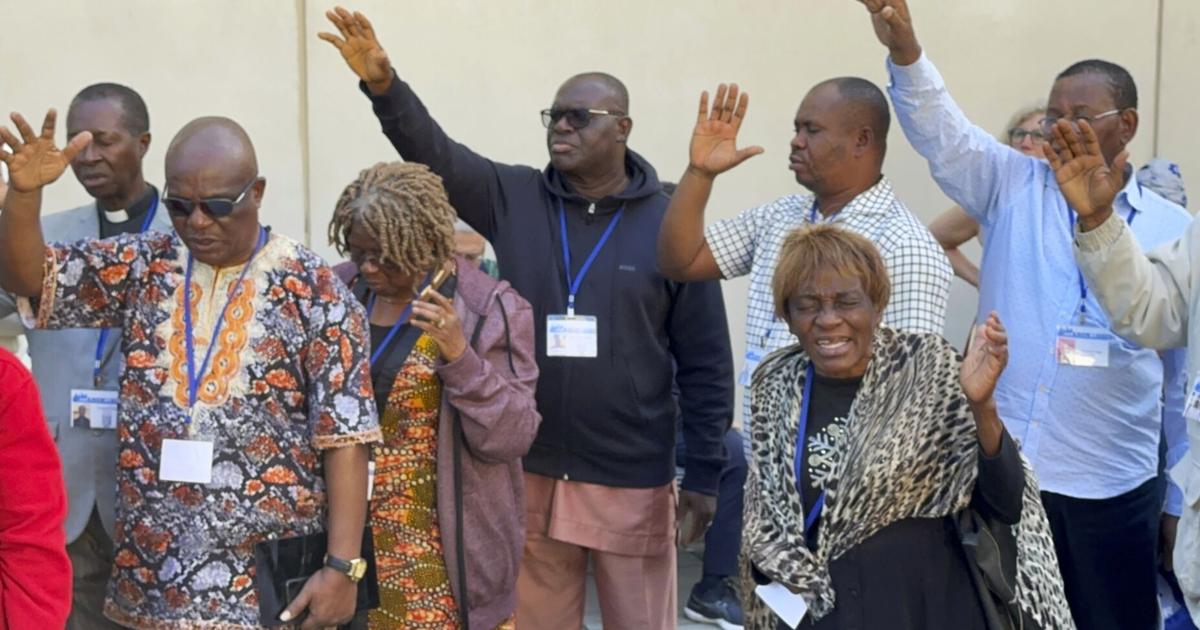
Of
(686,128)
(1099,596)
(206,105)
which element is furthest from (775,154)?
(1099,596)

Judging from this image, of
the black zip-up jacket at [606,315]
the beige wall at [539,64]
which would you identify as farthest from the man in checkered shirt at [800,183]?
the beige wall at [539,64]

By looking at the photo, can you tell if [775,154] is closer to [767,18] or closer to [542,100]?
[767,18]

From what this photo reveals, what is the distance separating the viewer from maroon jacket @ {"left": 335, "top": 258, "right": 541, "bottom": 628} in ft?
12.5

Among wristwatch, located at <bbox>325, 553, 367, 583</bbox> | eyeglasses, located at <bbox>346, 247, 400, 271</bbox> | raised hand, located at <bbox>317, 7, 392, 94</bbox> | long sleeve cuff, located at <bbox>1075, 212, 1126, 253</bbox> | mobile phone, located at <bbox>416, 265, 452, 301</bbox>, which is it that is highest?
raised hand, located at <bbox>317, 7, 392, 94</bbox>

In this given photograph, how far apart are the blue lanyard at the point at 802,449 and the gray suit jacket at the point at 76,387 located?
1.77 meters

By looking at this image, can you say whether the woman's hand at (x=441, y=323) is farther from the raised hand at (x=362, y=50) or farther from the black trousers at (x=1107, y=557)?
the black trousers at (x=1107, y=557)

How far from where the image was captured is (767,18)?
7.45m

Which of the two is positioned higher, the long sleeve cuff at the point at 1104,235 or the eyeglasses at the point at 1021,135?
the eyeglasses at the point at 1021,135

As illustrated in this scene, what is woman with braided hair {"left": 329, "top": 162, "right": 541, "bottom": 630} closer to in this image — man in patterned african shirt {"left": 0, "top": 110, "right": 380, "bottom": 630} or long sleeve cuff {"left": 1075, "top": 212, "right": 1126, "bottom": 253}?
man in patterned african shirt {"left": 0, "top": 110, "right": 380, "bottom": 630}

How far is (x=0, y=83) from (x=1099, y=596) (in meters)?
4.52

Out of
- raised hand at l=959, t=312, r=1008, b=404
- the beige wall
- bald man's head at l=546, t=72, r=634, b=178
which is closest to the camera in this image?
raised hand at l=959, t=312, r=1008, b=404

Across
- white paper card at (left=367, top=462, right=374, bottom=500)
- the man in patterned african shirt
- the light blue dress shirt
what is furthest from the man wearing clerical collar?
the light blue dress shirt

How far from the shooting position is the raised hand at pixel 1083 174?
3848 millimetres

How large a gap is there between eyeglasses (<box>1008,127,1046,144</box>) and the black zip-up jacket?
2.27 metres
